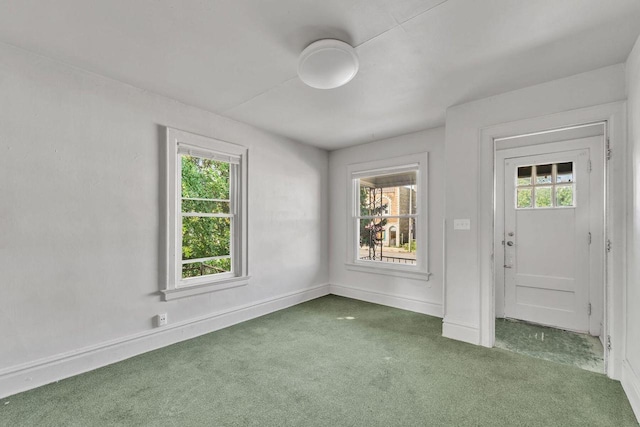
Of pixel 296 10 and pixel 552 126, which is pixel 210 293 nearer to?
pixel 296 10

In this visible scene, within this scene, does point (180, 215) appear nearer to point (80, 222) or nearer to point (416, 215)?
point (80, 222)

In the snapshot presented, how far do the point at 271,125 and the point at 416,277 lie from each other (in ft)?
9.05

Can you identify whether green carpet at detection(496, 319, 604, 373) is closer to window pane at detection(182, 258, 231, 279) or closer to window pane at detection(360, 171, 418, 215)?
window pane at detection(360, 171, 418, 215)

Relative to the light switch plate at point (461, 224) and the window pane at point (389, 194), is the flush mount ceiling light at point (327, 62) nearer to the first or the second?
the light switch plate at point (461, 224)

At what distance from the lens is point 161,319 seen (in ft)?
8.96

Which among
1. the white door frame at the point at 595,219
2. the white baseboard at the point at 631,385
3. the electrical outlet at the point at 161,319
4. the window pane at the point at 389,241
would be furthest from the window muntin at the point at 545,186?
the electrical outlet at the point at 161,319

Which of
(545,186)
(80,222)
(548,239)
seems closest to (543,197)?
(545,186)

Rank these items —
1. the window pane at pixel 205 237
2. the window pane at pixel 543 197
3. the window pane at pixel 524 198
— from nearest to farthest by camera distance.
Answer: the window pane at pixel 205 237 < the window pane at pixel 543 197 < the window pane at pixel 524 198

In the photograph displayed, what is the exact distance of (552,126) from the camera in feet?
8.05

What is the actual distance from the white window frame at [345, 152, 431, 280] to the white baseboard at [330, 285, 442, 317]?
0.31 meters

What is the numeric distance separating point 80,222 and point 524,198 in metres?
4.60

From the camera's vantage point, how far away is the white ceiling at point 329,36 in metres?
1.64

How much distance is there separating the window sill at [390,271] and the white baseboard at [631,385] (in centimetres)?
190

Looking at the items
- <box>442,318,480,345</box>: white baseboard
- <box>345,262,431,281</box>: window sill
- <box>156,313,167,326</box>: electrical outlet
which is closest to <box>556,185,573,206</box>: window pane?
<box>345,262,431,281</box>: window sill
